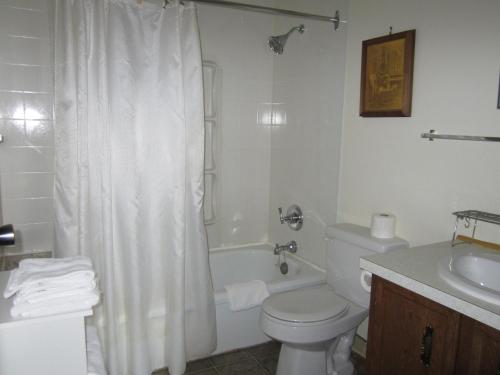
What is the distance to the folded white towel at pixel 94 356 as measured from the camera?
113 cm

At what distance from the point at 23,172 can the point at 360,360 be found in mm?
2288

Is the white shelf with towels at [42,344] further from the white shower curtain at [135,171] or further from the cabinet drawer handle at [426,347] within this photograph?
the cabinet drawer handle at [426,347]

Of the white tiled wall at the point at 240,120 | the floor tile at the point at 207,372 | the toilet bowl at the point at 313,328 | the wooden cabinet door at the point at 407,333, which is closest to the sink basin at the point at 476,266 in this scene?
the wooden cabinet door at the point at 407,333

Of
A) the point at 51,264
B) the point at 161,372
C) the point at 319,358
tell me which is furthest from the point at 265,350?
the point at 51,264

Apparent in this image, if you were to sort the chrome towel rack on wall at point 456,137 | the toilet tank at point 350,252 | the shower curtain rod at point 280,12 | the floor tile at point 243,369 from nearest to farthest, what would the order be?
the chrome towel rack on wall at point 456,137
the toilet tank at point 350,252
the shower curtain rod at point 280,12
the floor tile at point 243,369

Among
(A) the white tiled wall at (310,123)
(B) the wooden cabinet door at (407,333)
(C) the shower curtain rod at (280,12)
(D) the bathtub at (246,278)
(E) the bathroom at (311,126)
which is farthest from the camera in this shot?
(A) the white tiled wall at (310,123)

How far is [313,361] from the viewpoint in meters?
1.93

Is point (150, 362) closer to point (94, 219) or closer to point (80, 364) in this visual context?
point (94, 219)

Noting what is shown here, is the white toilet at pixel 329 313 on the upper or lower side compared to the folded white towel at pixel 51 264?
lower

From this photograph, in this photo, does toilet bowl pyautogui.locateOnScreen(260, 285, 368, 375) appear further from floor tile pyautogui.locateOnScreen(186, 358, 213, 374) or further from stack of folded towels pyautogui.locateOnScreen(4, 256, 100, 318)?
stack of folded towels pyautogui.locateOnScreen(4, 256, 100, 318)

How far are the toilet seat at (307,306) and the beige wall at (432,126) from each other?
49 cm

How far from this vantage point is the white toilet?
1808mm

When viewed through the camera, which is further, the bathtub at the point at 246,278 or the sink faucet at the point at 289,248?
the sink faucet at the point at 289,248

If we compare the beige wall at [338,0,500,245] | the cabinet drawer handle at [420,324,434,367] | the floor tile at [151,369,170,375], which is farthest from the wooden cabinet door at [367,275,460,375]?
the floor tile at [151,369,170,375]
